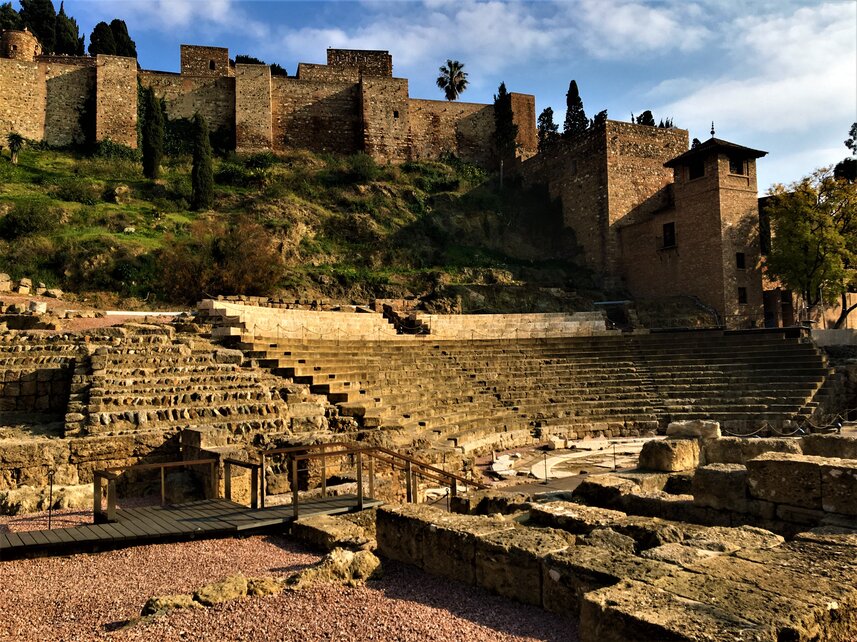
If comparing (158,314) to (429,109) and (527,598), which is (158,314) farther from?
(429,109)

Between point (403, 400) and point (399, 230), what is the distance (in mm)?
18996

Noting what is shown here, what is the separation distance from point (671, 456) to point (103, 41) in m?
47.9

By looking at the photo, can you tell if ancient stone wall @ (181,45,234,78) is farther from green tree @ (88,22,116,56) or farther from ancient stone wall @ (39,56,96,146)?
green tree @ (88,22,116,56)

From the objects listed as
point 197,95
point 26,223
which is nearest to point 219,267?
point 26,223

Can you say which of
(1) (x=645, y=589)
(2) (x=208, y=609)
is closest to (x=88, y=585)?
(2) (x=208, y=609)

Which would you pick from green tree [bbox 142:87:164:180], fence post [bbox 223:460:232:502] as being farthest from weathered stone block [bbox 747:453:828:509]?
green tree [bbox 142:87:164:180]

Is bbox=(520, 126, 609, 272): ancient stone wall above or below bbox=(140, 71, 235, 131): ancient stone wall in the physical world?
below

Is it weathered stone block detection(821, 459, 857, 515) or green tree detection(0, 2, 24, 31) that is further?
green tree detection(0, 2, 24, 31)

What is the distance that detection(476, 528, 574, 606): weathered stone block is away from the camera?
4242 mm

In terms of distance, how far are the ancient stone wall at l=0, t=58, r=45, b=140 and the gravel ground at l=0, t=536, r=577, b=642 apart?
3639 cm

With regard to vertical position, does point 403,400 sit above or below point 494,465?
above

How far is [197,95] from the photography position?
37.8m

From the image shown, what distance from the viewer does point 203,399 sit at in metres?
10.2

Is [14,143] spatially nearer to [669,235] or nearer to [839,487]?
[669,235]
